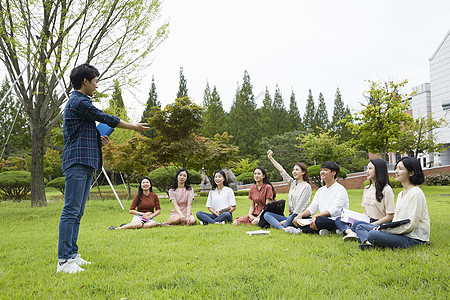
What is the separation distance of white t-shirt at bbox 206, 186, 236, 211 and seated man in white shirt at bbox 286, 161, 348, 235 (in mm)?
1771

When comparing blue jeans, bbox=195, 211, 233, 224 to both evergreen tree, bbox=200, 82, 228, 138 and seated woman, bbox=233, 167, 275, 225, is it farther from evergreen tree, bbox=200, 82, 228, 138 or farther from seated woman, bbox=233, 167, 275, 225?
evergreen tree, bbox=200, 82, 228, 138

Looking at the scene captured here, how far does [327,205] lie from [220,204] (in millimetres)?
2374

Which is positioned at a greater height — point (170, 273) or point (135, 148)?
point (135, 148)

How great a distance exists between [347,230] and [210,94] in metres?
32.9

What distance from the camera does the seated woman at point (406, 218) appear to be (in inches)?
127

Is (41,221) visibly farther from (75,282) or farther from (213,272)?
(213,272)

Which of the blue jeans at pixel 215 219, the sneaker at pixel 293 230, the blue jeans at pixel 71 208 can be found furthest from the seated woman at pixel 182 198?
the blue jeans at pixel 71 208

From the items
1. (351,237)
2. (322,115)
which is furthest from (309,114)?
(351,237)

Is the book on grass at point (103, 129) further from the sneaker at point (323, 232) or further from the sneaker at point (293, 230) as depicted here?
the sneaker at point (323, 232)

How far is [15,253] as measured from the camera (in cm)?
380

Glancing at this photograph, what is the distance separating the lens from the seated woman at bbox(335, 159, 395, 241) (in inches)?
155

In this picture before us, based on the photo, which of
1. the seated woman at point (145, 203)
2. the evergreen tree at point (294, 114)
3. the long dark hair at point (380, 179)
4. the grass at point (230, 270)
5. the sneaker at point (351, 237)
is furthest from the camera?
the evergreen tree at point (294, 114)

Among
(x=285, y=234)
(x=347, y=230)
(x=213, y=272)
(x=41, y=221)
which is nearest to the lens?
(x=213, y=272)

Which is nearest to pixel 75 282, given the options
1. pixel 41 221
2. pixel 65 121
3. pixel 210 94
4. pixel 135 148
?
pixel 65 121
